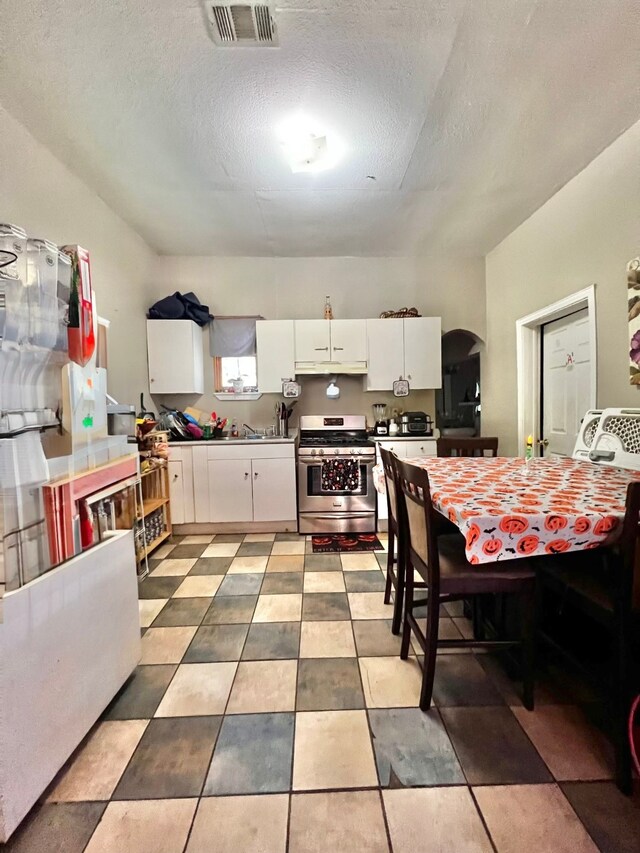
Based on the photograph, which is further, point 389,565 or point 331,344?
point 331,344

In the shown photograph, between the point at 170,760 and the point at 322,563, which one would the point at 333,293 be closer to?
the point at 322,563

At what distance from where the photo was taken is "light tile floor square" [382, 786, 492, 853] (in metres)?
0.98

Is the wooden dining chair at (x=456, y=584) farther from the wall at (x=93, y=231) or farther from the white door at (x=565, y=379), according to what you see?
the wall at (x=93, y=231)

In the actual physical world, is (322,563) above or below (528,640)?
below

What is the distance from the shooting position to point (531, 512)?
1.19 metres

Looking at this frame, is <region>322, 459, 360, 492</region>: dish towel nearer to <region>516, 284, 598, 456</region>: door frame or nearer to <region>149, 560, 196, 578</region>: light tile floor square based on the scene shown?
<region>149, 560, 196, 578</region>: light tile floor square

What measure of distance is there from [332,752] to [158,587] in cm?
166

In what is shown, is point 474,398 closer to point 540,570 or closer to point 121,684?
point 540,570

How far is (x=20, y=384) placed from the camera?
1.22m

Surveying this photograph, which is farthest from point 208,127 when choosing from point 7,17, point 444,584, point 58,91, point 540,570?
point 540,570

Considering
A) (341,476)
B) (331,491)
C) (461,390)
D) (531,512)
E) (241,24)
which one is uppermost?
(241,24)

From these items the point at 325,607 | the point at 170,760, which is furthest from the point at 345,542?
the point at 170,760

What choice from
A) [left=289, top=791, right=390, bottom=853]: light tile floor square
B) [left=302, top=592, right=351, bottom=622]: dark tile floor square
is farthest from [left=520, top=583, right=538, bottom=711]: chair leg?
[left=302, top=592, right=351, bottom=622]: dark tile floor square

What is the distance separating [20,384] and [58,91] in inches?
64.0
